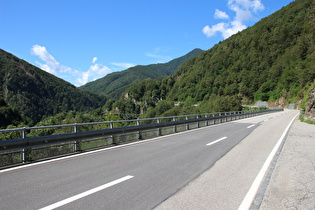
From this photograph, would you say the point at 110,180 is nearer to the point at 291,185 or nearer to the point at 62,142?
the point at 62,142

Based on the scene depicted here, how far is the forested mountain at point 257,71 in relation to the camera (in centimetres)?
9528

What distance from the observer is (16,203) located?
3754 millimetres

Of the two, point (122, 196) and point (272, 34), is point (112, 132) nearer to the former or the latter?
point (122, 196)

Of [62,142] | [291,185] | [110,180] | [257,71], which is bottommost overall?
[291,185]

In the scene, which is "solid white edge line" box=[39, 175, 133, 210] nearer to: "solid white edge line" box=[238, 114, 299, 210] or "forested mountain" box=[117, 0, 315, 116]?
"solid white edge line" box=[238, 114, 299, 210]

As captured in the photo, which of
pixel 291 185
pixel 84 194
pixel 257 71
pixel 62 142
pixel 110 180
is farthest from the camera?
pixel 257 71

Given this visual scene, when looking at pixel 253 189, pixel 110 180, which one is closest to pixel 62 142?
pixel 110 180

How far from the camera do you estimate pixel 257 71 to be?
135 m

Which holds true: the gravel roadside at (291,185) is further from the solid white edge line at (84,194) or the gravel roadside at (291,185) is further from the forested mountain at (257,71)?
the forested mountain at (257,71)

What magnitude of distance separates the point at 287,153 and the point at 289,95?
101 metres

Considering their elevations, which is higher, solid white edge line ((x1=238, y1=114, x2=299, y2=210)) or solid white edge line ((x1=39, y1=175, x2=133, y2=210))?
solid white edge line ((x1=39, y1=175, x2=133, y2=210))

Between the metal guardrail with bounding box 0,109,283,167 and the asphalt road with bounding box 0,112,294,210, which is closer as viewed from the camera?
the asphalt road with bounding box 0,112,294,210

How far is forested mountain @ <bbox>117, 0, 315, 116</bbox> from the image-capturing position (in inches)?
3751

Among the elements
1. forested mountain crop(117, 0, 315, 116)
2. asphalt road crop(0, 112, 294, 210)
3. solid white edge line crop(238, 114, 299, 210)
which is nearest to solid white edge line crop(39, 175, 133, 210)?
asphalt road crop(0, 112, 294, 210)
